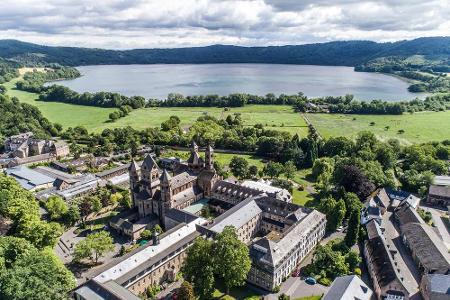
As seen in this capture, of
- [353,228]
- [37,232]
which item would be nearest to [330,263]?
[353,228]

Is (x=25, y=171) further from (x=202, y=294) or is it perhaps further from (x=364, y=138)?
(x=364, y=138)

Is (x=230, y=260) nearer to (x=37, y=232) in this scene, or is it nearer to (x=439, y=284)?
(x=439, y=284)

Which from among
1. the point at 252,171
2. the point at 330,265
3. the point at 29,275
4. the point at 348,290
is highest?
the point at 29,275

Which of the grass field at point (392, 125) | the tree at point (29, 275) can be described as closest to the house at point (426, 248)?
the tree at point (29, 275)

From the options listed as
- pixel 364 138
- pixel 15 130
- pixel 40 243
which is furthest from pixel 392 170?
pixel 15 130

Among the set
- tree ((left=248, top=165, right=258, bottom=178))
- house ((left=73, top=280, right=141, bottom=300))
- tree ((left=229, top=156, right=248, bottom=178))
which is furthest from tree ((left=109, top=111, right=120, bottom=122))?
house ((left=73, top=280, right=141, bottom=300))
